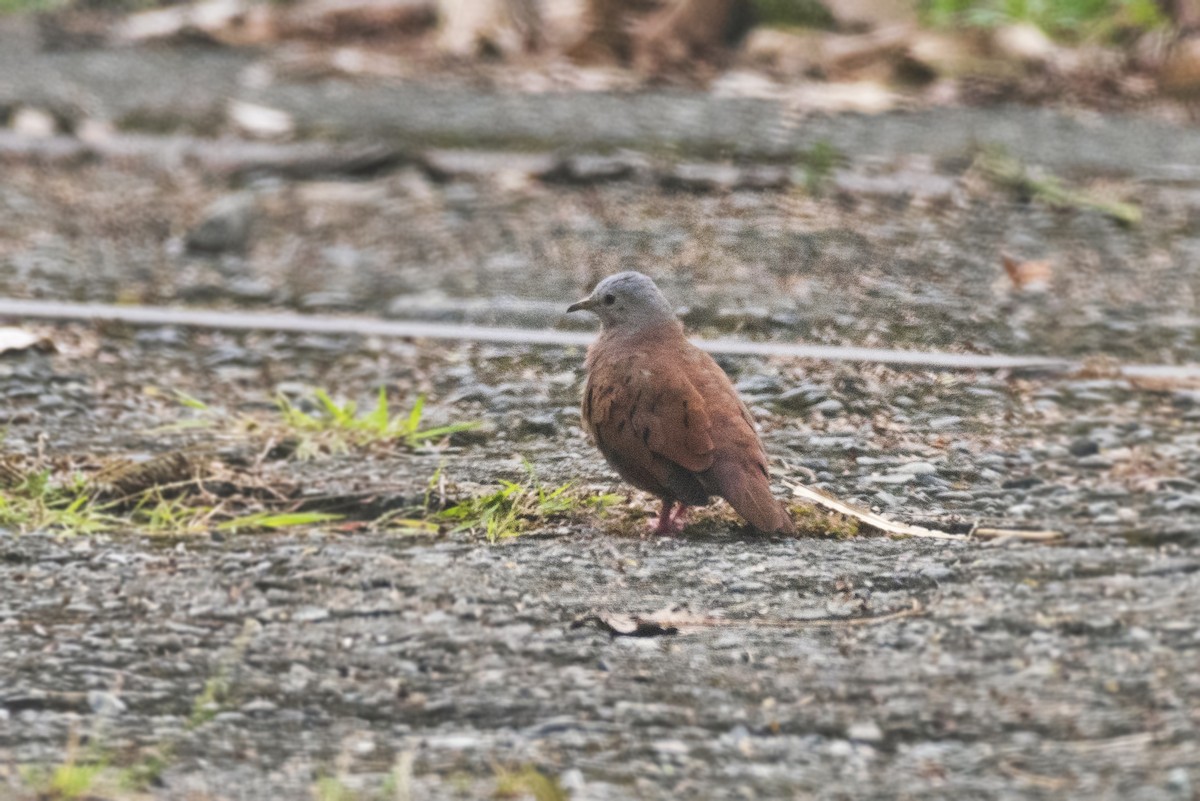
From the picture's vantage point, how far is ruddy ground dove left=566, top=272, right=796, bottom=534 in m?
3.62

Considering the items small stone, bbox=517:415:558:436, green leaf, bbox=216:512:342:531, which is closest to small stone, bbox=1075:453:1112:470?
small stone, bbox=517:415:558:436

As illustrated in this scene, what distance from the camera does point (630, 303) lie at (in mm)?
4051

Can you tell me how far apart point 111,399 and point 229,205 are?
2.02 metres

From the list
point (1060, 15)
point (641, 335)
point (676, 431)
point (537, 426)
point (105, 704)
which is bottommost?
point (105, 704)

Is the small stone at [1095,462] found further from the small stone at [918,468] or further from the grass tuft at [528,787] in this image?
the grass tuft at [528,787]

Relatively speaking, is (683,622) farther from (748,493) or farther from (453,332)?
(453,332)

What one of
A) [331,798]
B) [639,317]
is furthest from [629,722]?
[639,317]

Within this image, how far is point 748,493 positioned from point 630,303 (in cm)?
68

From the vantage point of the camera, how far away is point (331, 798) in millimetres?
2441

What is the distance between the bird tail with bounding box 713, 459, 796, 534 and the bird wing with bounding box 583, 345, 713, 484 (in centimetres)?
5

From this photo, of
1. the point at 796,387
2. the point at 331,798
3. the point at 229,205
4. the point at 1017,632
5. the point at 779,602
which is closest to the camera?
the point at 331,798

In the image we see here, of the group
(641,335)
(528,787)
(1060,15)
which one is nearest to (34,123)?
(641,335)

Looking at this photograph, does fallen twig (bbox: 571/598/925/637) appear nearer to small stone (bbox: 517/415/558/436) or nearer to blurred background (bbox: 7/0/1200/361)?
small stone (bbox: 517/415/558/436)

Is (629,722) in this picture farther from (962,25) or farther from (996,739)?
(962,25)
